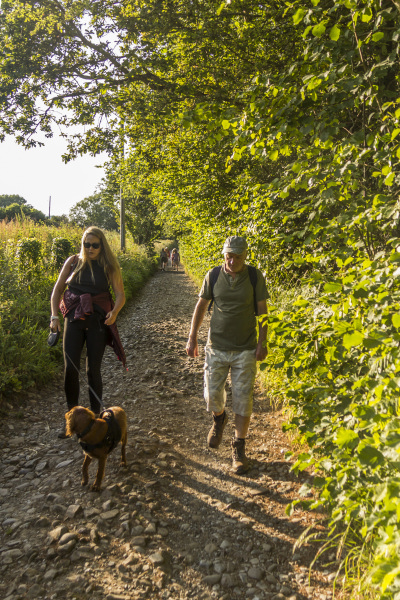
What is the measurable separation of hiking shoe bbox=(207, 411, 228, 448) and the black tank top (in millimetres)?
1840

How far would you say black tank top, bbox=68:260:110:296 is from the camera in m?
4.10

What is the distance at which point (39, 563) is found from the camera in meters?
2.62

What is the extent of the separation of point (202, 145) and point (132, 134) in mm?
1585

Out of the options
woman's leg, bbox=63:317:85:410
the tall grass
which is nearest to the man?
woman's leg, bbox=63:317:85:410

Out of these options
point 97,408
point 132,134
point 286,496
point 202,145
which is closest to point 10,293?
point 97,408

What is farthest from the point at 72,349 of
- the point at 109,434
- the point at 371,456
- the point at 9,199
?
the point at 9,199

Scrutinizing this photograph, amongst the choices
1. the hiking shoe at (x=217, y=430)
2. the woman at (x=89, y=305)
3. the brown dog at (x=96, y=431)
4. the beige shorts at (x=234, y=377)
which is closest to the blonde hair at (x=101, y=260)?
the woman at (x=89, y=305)

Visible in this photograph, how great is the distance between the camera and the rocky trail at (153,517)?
2520mm

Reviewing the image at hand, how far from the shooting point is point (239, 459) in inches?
153

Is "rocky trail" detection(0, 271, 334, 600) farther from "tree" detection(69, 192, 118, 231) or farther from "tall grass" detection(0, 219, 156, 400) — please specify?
"tree" detection(69, 192, 118, 231)

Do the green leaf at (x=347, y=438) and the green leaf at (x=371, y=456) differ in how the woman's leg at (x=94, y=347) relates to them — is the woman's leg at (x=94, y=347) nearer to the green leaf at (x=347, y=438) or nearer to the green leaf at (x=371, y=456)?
the green leaf at (x=347, y=438)

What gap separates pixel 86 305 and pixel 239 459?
2199 millimetres

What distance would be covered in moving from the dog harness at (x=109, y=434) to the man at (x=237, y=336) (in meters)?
0.97

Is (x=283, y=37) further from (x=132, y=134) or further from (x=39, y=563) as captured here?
(x=39, y=563)
